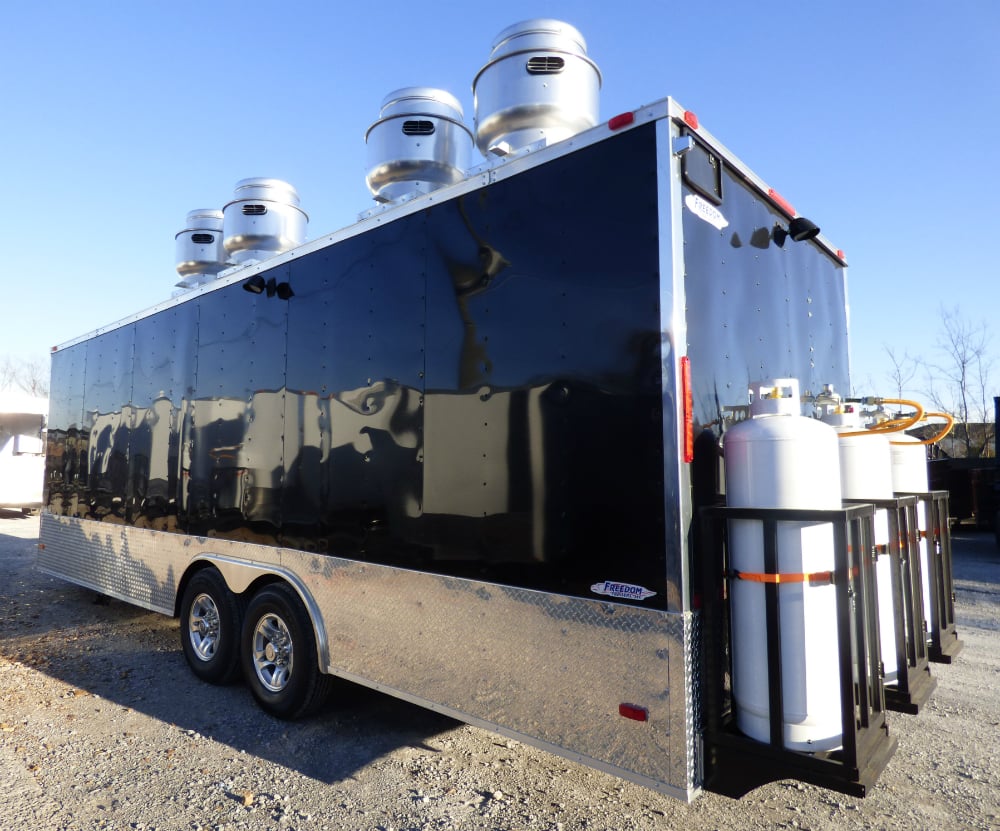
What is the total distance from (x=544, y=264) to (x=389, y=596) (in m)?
1.78

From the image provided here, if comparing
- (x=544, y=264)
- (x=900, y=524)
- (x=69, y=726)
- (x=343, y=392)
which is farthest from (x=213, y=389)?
(x=900, y=524)

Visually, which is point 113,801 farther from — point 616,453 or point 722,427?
point 722,427

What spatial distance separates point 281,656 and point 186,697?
89 cm

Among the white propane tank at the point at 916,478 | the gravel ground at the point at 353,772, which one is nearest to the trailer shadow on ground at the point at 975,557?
the gravel ground at the point at 353,772

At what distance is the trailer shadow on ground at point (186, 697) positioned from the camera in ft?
12.1

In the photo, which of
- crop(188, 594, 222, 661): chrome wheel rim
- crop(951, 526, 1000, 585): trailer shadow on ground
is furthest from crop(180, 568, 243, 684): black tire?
crop(951, 526, 1000, 585): trailer shadow on ground

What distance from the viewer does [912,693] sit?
2.84 meters

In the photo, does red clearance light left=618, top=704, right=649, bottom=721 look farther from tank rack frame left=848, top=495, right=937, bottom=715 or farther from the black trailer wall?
tank rack frame left=848, top=495, right=937, bottom=715

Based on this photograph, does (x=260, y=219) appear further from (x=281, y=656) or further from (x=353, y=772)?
(x=353, y=772)

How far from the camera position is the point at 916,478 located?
359 cm

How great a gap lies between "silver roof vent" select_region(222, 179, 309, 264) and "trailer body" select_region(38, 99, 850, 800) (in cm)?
98

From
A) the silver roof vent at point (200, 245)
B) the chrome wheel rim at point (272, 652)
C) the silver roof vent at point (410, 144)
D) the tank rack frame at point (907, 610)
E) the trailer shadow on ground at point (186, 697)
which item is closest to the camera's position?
the tank rack frame at point (907, 610)

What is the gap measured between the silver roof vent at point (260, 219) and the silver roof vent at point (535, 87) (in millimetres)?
2471

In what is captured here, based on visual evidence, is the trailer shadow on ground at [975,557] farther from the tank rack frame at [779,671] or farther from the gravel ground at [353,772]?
the tank rack frame at [779,671]
